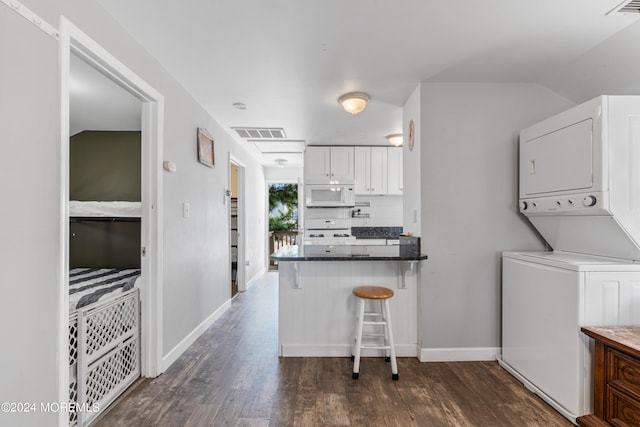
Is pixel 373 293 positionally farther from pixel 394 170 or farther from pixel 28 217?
pixel 394 170

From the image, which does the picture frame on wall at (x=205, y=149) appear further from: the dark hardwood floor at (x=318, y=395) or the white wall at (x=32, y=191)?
the dark hardwood floor at (x=318, y=395)

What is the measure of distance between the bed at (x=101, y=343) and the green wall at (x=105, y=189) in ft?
2.75

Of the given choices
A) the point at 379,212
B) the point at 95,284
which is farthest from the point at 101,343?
the point at 379,212

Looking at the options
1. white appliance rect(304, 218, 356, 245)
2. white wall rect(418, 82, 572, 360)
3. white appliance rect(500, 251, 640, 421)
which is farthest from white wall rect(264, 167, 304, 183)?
white appliance rect(500, 251, 640, 421)

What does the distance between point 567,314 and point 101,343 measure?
2.81 metres

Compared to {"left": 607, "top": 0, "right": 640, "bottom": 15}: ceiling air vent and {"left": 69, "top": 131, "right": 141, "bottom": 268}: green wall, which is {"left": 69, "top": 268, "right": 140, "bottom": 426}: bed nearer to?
{"left": 69, "top": 131, "right": 141, "bottom": 268}: green wall

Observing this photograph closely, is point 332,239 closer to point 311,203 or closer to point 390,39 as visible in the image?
point 311,203

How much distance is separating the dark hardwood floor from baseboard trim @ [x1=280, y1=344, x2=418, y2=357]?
0.19ft

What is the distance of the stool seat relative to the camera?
2256 mm

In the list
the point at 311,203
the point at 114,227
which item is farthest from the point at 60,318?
the point at 311,203

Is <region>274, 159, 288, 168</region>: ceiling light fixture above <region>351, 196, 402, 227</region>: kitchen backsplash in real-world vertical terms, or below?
above

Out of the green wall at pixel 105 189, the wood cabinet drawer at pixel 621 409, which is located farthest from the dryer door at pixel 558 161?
the green wall at pixel 105 189

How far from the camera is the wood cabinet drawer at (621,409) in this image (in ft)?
4.91

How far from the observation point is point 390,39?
1912 millimetres
